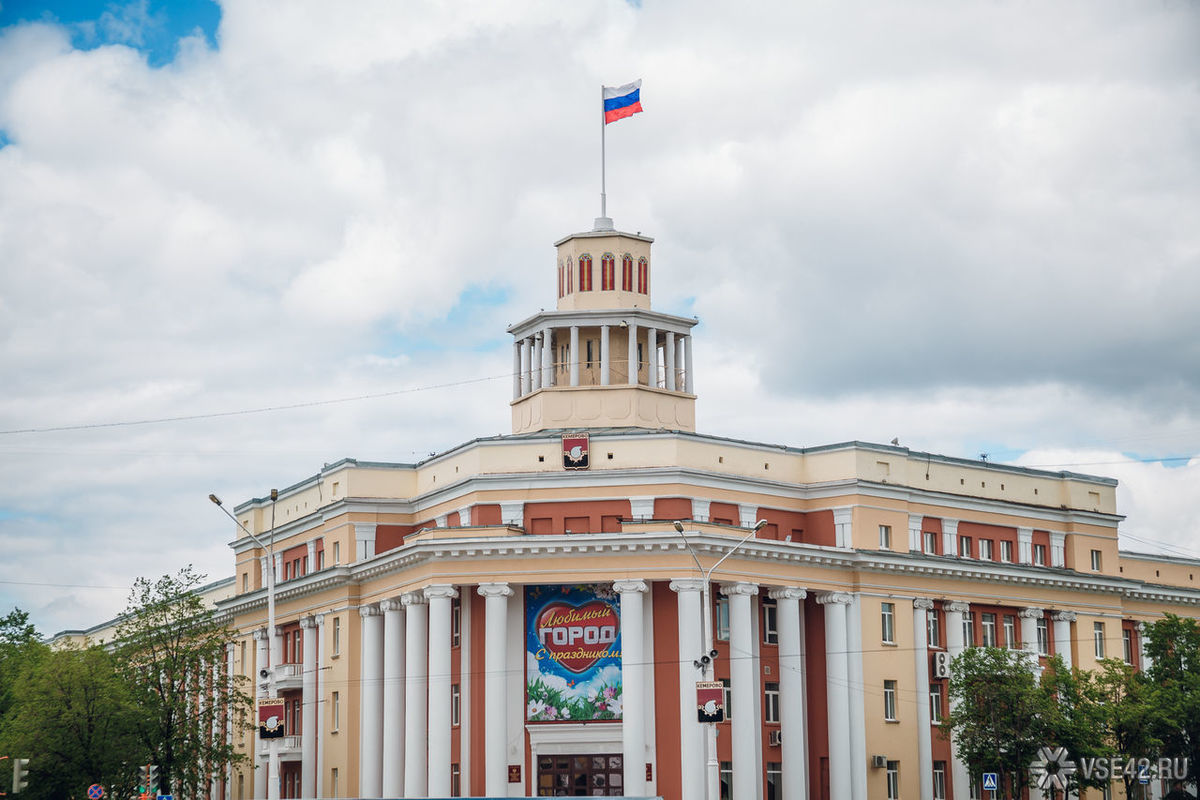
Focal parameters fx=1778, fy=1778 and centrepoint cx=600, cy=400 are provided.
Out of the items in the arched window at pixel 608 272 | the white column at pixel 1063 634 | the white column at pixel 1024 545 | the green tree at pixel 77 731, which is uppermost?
the arched window at pixel 608 272

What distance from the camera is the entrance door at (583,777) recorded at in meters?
75.2

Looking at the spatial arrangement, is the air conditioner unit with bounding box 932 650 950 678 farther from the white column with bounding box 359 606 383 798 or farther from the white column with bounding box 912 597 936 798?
the white column with bounding box 359 606 383 798

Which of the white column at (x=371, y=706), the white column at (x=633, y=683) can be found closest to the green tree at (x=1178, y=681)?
the white column at (x=633, y=683)

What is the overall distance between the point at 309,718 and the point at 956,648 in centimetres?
3134

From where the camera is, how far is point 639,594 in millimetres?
73812

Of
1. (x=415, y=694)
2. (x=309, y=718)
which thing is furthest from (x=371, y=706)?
(x=309, y=718)

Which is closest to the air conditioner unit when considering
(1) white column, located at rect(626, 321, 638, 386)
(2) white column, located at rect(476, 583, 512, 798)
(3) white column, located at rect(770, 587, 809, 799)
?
(3) white column, located at rect(770, 587, 809, 799)

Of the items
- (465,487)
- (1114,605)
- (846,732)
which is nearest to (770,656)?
(846,732)

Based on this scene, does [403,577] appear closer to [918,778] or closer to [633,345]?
[633,345]

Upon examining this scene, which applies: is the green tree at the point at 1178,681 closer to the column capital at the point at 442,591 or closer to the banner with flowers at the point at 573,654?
the banner with flowers at the point at 573,654

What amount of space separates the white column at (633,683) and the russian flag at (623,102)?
24.4 metres

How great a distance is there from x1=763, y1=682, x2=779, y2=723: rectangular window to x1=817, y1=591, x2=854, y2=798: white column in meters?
2.38

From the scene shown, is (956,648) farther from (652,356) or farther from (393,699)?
(393,699)

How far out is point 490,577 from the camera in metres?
75.1
